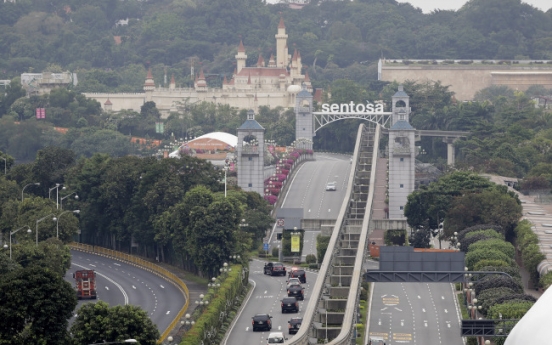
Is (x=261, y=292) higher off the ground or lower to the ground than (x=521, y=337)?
lower

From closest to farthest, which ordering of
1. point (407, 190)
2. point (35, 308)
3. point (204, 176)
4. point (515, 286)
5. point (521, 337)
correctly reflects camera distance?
1. point (521, 337)
2. point (35, 308)
3. point (515, 286)
4. point (204, 176)
5. point (407, 190)

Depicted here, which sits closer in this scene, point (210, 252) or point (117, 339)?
point (117, 339)

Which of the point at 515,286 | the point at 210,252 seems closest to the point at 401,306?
the point at 515,286

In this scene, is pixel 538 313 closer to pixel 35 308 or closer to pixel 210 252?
pixel 35 308

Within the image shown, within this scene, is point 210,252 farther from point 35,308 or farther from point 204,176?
point 35,308

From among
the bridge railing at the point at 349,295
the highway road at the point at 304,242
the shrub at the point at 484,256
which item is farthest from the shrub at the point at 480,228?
the shrub at the point at 484,256

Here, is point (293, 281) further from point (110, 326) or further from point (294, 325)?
point (110, 326)

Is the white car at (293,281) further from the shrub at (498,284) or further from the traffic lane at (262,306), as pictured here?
the shrub at (498,284)

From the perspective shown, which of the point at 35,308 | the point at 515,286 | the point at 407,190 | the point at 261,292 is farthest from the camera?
the point at 407,190

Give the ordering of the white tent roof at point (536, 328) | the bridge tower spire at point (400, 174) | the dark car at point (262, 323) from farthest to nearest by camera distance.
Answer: the bridge tower spire at point (400, 174), the dark car at point (262, 323), the white tent roof at point (536, 328)
